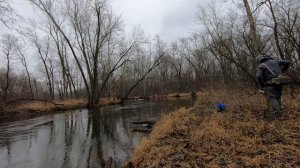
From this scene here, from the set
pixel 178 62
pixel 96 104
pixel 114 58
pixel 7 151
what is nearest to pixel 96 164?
pixel 7 151

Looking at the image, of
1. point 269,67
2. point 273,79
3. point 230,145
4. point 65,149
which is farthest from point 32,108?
point 230,145

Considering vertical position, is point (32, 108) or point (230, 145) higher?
point (32, 108)

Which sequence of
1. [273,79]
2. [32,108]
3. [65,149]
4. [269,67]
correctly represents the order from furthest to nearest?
[32,108]
[65,149]
[269,67]
[273,79]

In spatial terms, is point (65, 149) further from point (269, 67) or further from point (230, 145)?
point (269, 67)

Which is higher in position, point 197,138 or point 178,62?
point 178,62

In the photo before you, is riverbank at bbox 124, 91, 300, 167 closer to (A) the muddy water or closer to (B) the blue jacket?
(B) the blue jacket

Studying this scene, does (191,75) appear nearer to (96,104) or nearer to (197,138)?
(96,104)

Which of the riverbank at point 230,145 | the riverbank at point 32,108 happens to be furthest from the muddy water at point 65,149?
the riverbank at point 32,108

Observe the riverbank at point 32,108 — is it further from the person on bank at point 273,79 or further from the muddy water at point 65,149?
the person on bank at point 273,79

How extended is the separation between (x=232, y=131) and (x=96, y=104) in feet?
97.9

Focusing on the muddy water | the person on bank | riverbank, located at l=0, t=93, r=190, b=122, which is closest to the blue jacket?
the person on bank

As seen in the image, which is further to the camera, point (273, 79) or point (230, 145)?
point (273, 79)

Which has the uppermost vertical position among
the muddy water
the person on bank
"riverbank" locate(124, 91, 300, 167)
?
the person on bank

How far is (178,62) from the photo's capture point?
65.2 m
